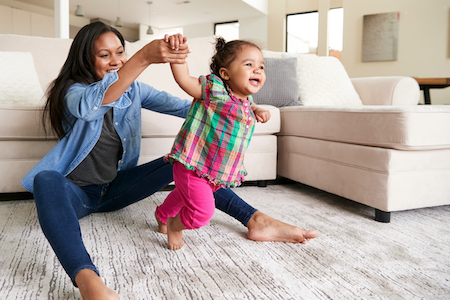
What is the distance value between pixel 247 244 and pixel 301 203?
2.13 feet

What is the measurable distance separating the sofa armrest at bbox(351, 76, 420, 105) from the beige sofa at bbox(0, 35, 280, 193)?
0.87m

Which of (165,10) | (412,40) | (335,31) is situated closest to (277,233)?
(412,40)

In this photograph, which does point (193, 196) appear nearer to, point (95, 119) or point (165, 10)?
point (95, 119)

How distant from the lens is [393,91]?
2.30m

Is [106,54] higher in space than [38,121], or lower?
higher

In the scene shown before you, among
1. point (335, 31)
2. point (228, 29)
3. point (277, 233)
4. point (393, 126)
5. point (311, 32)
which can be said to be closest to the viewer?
point (277, 233)

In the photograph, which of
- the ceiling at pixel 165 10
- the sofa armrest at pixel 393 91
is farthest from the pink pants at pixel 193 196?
the ceiling at pixel 165 10

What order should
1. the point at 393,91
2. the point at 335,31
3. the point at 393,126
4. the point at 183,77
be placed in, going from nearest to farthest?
the point at 183,77 → the point at 393,126 → the point at 393,91 → the point at 335,31

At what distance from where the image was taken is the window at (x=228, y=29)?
8.88 meters

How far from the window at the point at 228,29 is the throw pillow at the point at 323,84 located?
21.9ft

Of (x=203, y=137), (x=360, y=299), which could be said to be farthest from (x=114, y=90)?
(x=360, y=299)

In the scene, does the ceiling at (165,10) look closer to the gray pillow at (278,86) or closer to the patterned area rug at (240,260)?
the gray pillow at (278,86)

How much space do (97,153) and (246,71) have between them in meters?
0.61

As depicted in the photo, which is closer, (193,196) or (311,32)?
(193,196)
